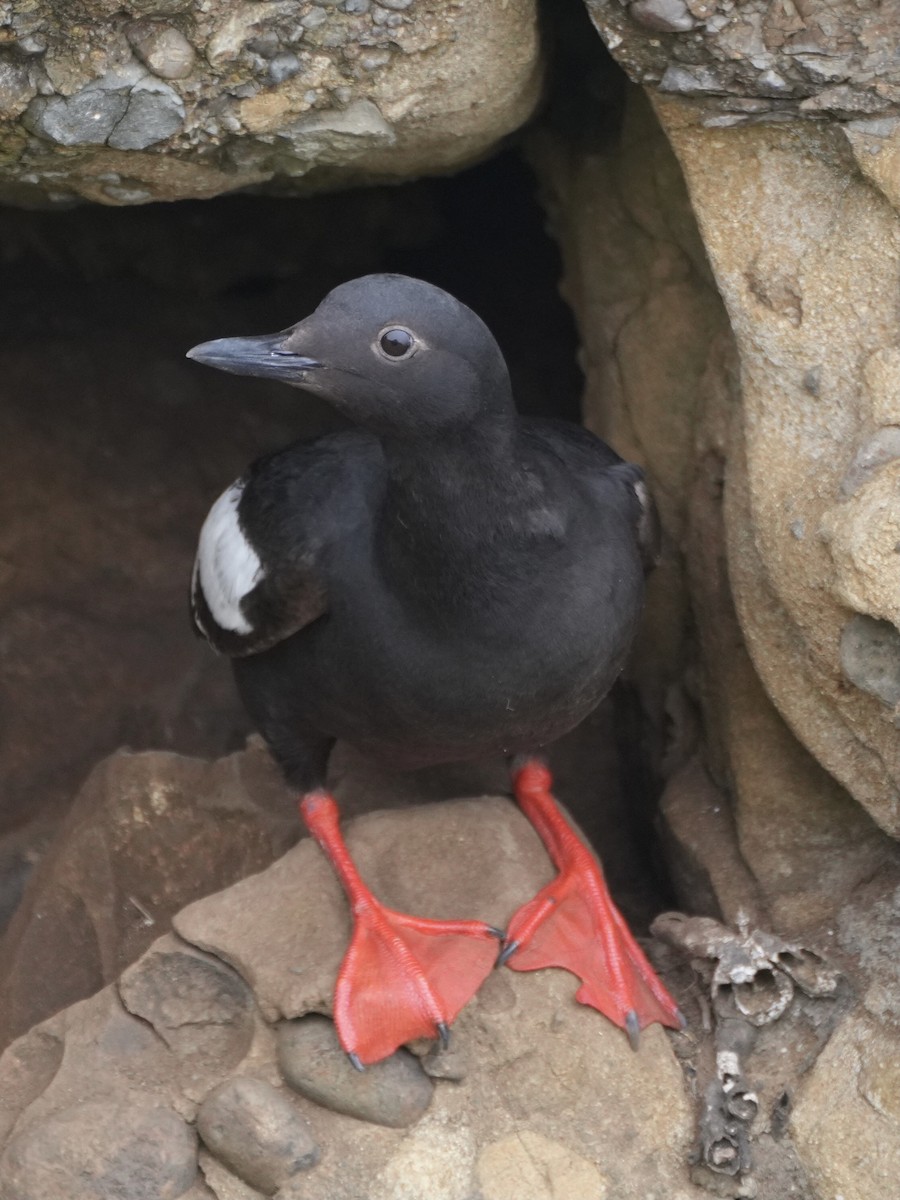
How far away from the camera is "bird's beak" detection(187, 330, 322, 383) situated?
2.84m

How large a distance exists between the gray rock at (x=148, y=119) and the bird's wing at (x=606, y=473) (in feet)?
3.75

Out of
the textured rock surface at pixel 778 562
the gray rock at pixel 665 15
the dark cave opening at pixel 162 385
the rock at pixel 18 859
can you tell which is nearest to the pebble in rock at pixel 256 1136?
the textured rock surface at pixel 778 562

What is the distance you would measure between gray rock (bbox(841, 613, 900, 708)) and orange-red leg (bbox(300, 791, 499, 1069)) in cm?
113

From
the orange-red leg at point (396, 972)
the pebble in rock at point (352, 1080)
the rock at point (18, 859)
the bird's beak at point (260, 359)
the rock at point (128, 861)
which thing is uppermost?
the bird's beak at point (260, 359)

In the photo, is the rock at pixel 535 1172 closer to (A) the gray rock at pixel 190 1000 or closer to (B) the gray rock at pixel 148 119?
(A) the gray rock at pixel 190 1000

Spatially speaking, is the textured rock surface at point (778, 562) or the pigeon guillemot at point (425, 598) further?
the textured rock surface at point (778, 562)

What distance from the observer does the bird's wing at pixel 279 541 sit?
11.6ft

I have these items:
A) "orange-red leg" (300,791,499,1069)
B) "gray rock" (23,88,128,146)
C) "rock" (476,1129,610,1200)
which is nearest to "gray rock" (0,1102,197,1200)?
"orange-red leg" (300,791,499,1069)

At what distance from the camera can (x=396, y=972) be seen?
3.47m

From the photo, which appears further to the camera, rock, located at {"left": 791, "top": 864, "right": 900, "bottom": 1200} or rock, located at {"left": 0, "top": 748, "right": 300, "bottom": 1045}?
rock, located at {"left": 0, "top": 748, "right": 300, "bottom": 1045}

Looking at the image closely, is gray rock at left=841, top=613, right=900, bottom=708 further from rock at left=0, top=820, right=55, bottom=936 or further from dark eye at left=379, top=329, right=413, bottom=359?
rock at left=0, top=820, right=55, bottom=936

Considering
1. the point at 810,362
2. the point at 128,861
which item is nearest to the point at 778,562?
the point at 810,362

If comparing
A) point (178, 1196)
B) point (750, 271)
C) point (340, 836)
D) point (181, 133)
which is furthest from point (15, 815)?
point (750, 271)

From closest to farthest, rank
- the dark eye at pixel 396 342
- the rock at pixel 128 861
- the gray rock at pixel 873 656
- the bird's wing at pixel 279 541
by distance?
the dark eye at pixel 396 342 < the gray rock at pixel 873 656 < the bird's wing at pixel 279 541 < the rock at pixel 128 861
